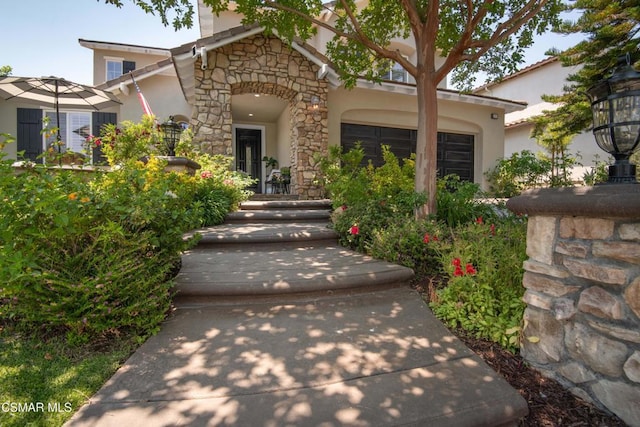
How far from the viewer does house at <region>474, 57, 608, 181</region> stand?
1140cm

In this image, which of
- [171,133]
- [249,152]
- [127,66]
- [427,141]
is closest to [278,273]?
[427,141]

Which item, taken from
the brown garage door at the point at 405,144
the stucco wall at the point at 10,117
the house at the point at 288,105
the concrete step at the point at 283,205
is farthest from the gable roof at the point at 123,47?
the concrete step at the point at 283,205

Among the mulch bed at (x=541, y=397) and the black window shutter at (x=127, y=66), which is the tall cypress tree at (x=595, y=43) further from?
the black window shutter at (x=127, y=66)

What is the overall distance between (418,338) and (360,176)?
390 centimetres

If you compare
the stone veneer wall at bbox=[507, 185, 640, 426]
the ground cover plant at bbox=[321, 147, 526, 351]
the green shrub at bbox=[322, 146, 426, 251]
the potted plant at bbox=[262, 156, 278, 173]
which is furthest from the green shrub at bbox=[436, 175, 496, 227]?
the potted plant at bbox=[262, 156, 278, 173]

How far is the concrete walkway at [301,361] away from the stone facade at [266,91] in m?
4.96

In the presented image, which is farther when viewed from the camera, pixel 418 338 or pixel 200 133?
pixel 200 133

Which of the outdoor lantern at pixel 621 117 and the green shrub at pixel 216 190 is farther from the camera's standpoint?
the green shrub at pixel 216 190

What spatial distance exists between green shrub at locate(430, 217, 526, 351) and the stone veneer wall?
0.23 metres

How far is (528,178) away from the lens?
925 cm

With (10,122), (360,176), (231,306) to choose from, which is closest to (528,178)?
(360,176)

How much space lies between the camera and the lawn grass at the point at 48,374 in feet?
5.53

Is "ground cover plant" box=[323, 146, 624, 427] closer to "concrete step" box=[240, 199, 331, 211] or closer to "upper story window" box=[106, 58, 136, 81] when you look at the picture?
"concrete step" box=[240, 199, 331, 211]

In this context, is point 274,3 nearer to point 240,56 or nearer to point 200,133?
Answer: point 240,56
